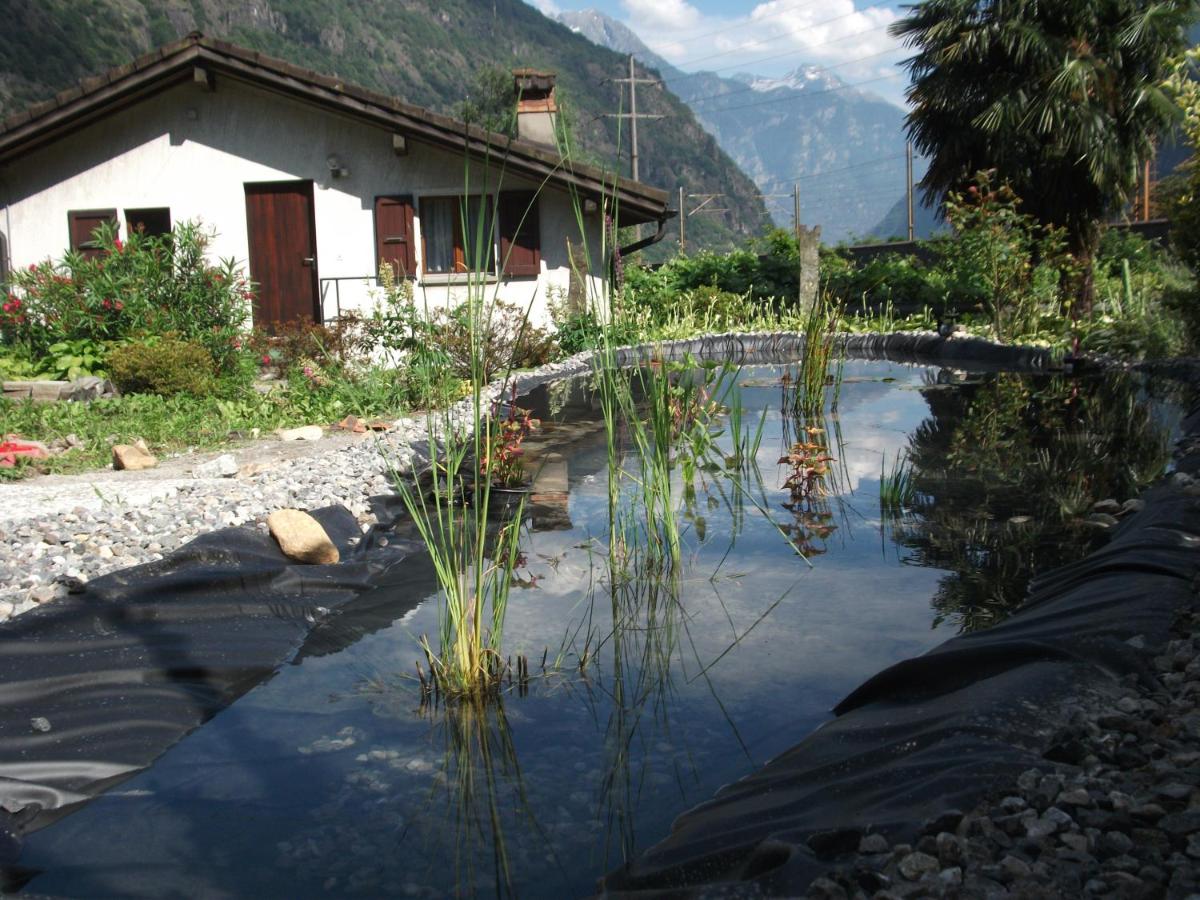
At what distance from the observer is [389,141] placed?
41.4 feet

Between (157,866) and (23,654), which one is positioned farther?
(23,654)

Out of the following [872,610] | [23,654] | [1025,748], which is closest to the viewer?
[1025,748]

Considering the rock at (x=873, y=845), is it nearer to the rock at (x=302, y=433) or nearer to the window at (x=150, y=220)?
the rock at (x=302, y=433)

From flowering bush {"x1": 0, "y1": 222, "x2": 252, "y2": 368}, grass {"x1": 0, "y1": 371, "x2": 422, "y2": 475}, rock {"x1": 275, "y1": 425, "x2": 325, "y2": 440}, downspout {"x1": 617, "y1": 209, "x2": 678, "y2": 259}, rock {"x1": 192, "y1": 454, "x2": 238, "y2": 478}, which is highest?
downspout {"x1": 617, "y1": 209, "x2": 678, "y2": 259}

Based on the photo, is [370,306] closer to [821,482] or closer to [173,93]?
[173,93]

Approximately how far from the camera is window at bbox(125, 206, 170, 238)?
12.9 m

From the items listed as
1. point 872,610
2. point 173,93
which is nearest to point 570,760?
point 872,610

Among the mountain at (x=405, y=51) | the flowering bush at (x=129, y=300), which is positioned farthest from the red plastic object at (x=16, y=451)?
the mountain at (x=405, y=51)

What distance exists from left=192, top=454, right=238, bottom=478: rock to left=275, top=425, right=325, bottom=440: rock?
141 centimetres

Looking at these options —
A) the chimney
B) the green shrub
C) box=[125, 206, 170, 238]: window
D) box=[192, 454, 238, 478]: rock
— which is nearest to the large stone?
box=[192, 454, 238, 478]: rock

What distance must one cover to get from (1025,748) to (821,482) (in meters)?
3.68

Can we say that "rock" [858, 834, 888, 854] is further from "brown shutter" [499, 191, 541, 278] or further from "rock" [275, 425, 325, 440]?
"brown shutter" [499, 191, 541, 278]

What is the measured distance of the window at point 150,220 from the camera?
42.2ft

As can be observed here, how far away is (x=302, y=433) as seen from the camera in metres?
7.44
